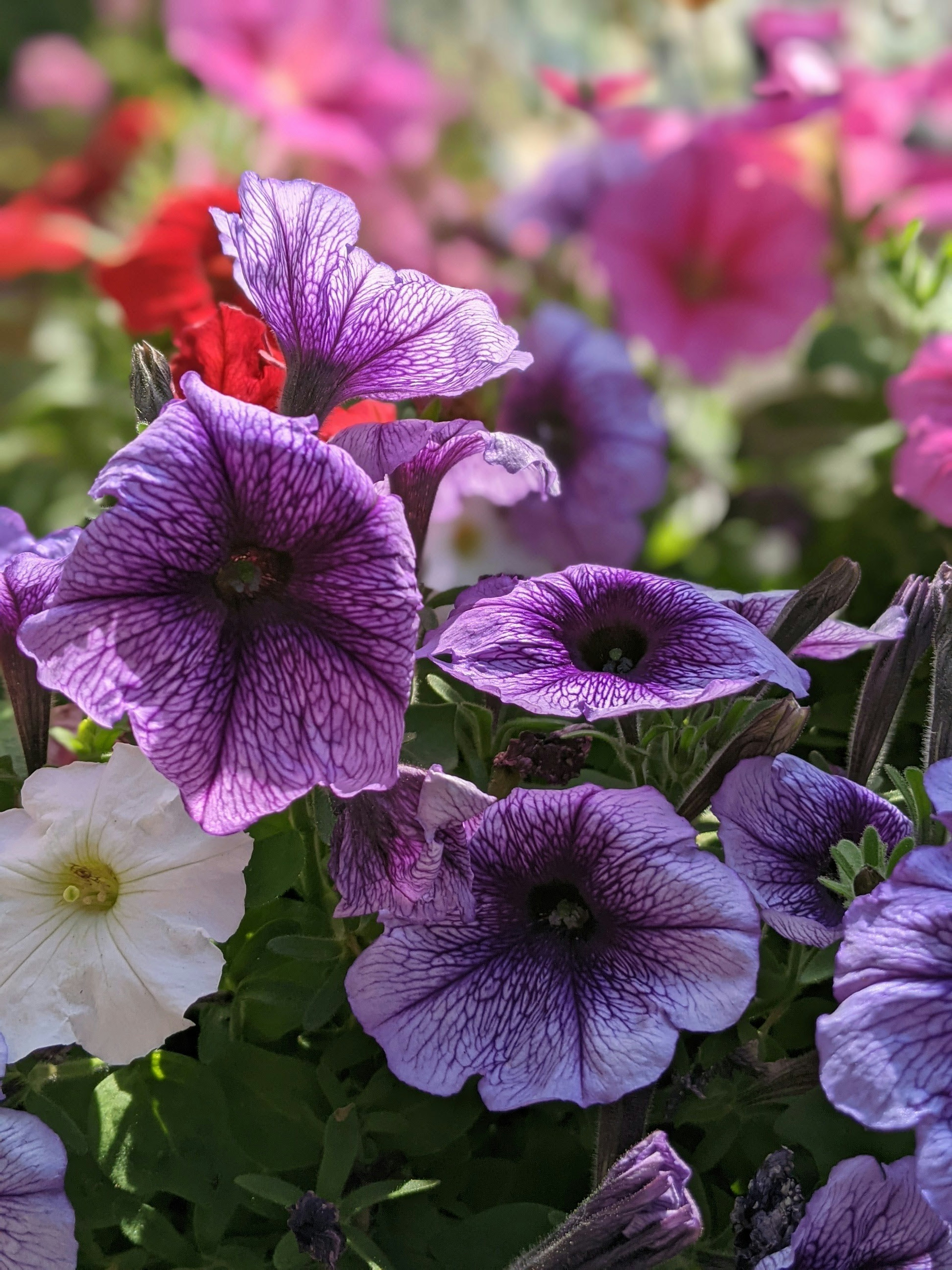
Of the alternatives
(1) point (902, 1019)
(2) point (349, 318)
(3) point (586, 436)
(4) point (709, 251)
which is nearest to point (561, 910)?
(1) point (902, 1019)

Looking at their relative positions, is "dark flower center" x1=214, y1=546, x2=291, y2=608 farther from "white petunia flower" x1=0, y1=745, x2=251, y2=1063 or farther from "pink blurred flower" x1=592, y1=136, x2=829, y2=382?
"pink blurred flower" x1=592, y1=136, x2=829, y2=382

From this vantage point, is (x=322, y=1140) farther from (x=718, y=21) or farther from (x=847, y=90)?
(x=718, y=21)

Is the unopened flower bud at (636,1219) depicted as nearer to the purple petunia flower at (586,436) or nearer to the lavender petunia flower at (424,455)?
the lavender petunia flower at (424,455)

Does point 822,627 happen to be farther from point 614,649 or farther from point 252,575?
point 252,575

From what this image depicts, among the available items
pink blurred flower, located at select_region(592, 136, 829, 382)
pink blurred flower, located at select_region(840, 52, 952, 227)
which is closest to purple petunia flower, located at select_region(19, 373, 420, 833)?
pink blurred flower, located at select_region(592, 136, 829, 382)

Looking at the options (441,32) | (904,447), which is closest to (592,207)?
(904,447)

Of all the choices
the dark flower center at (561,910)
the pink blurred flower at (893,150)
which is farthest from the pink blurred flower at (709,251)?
the dark flower center at (561,910)

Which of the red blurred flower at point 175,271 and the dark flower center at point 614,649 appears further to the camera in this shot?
the red blurred flower at point 175,271
